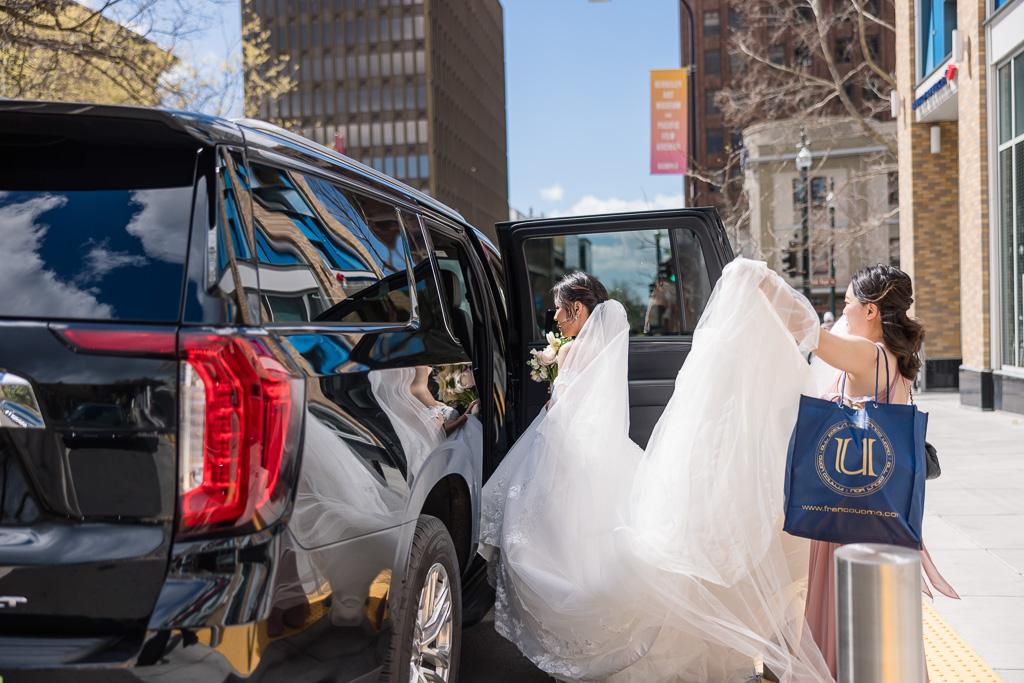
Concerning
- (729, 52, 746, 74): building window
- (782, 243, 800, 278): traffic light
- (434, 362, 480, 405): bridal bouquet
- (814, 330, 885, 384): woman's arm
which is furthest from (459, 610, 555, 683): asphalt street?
(729, 52, 746, 74): building window

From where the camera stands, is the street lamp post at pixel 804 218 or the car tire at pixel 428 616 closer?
the car tire at pixel 428 616

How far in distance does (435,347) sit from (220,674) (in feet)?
5.05

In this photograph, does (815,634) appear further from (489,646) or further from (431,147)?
(431,147)

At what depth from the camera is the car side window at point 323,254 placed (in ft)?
7.28

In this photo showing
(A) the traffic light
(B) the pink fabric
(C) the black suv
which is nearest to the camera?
(C) the black suv

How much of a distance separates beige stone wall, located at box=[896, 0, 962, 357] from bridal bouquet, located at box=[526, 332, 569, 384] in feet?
49.5

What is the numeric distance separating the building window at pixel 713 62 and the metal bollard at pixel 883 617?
A: 217ft

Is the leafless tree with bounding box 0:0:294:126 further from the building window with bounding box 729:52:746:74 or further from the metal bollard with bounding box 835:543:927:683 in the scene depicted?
the building window with bounding box 729:52:746:74

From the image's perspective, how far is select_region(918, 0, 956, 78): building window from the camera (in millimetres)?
15211

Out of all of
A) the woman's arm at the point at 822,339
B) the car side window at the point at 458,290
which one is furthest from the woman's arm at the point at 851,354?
the car side window at the point at 458,290

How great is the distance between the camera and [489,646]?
4.59m

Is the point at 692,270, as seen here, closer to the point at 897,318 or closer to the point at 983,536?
the point at 897,318

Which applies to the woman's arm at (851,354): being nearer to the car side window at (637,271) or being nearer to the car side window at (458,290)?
the car side window at (458,290)

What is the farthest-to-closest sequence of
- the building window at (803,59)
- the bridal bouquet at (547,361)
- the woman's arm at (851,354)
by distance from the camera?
the building window at (803,59)
the bridal bouquet at (547,361)
the woman's arm at (851,354)
